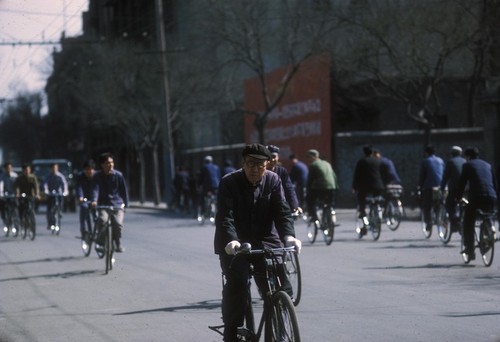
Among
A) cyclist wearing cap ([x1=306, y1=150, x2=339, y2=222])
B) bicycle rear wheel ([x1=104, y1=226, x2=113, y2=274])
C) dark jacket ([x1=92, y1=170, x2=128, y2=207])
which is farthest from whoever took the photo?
cyclist wearing cap ([x1=306, y1=150, x2=339, y2=222])

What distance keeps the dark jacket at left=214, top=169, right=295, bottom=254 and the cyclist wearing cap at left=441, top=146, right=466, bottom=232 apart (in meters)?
11.1

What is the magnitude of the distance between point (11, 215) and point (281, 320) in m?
22.3

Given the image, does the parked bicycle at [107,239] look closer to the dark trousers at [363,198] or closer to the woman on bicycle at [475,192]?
the woman on bicycle at [475,192]

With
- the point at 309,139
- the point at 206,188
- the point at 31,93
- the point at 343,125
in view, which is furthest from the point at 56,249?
the point at 31,93

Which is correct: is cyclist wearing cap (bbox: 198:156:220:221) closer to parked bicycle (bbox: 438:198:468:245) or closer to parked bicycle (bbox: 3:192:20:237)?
parked bicycle (bbox: 3:192:20:237)

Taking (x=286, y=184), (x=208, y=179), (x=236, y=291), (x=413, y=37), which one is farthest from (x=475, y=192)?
(x=413, y=37)

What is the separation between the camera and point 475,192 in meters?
16.4

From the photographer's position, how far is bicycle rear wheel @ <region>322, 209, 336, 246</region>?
21.6 meters

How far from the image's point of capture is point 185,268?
58.0 ft

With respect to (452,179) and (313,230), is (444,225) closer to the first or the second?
(452,179)

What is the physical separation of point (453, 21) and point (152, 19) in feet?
119

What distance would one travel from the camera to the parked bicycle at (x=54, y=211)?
28.2 metres

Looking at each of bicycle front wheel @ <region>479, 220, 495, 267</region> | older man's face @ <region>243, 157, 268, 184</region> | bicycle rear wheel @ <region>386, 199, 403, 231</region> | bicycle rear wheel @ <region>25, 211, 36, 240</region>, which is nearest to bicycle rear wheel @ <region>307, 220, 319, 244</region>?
bicycle rear wheel @ <region>386, 199, 403, 231</region>

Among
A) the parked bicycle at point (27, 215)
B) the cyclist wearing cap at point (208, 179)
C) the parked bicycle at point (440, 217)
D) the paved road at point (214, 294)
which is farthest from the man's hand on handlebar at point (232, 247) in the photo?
the cyclist wearing cap at point (208, 179)
